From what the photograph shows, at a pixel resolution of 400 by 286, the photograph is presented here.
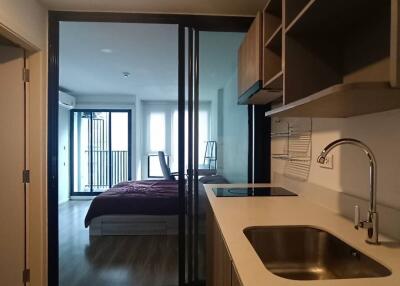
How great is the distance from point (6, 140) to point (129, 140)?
4.67m

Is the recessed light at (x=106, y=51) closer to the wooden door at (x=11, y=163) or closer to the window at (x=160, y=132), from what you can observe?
the wooden door at (x=11, y=163)

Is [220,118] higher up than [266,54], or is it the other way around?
[266,54]

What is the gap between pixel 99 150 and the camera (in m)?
6.95

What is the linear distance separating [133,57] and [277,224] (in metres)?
3.27

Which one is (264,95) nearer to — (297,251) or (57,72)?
(297,251)

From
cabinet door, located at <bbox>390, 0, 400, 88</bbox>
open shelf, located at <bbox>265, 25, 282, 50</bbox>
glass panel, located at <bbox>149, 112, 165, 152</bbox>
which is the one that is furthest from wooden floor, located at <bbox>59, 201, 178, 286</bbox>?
glass panel, located at <bbox>149, 112, 165, 152</bbox>

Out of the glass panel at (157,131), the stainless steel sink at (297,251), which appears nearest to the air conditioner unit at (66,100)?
the glass panel at (157,131)

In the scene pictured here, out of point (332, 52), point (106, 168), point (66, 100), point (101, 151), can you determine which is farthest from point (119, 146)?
point (332, 52)

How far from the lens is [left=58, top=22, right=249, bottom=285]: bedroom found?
9.12 ft

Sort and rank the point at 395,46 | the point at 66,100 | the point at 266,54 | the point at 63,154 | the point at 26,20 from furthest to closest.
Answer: the point at 63,154 < the point at 66,100 < the point at 26,20 < the point at 266,54 < the point at 395,46

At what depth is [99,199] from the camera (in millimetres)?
4141

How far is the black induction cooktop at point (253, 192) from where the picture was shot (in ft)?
6.65

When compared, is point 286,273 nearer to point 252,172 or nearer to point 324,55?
point 324,55

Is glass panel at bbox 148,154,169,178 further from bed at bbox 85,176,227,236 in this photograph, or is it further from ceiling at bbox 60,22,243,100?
bed at bbox 85,176,227,236
